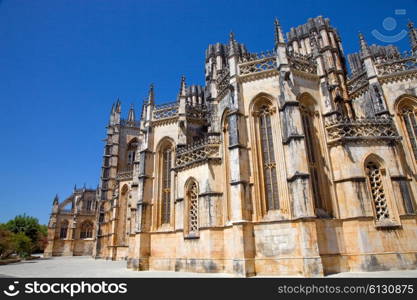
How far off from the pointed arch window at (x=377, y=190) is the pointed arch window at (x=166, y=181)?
14348 millimetres

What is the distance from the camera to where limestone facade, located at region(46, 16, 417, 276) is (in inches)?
536

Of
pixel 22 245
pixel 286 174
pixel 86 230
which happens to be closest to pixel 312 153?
pixel 286 174

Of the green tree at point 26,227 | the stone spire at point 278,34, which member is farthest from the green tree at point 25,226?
the stone spire at point 278,34

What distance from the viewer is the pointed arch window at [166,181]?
69.0 ft

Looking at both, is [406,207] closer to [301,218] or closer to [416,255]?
[416,255]

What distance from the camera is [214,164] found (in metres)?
17.5

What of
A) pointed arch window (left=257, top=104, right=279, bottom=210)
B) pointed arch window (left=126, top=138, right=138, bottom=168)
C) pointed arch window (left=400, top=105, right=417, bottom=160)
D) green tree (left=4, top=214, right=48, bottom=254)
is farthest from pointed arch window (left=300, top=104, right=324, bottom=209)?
green tree (left=4, top=214, right=48, bottom=254)

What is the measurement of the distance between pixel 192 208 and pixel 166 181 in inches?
176

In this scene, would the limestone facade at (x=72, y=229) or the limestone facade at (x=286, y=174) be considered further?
the limestone facade at (x=72, y=229)

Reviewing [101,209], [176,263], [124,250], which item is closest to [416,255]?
[176,263]

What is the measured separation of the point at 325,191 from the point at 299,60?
889cm

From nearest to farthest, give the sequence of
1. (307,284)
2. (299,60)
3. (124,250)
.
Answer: (307,284)
(299,60)
(124,250)

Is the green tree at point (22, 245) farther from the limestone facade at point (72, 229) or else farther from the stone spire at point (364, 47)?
the stone spire at point (364, 47)

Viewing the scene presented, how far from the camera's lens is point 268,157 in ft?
51.6
